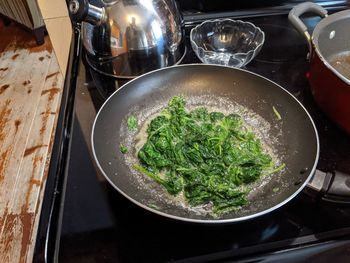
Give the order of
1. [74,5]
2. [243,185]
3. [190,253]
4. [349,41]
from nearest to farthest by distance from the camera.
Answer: [190,253] → [243,185] → [74,5] → [349,41]

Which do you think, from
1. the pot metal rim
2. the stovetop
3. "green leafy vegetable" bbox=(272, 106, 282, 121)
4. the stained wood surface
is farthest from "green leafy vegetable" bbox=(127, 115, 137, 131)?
the stained wood surface

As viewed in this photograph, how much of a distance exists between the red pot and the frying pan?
0.06 metres

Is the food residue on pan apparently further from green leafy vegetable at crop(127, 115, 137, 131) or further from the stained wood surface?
the stained wood surface

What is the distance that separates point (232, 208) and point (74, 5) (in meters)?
0.58

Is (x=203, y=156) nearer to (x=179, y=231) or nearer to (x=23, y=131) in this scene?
(x=179, y=231)

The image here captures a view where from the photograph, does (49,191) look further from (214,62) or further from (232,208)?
(214,62)

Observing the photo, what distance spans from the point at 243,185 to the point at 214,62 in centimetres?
42

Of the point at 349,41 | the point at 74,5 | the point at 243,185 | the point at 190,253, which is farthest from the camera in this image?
the point at 349,41

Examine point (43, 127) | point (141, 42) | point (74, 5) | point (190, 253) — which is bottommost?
point (43, 127)

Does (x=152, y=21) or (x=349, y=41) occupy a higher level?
(x=152, y=21)

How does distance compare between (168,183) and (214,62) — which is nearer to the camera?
(168,183)

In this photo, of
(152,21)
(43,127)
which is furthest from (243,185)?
(43,127)

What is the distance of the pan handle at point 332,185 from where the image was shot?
0.59 m

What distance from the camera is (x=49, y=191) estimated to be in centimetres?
65
